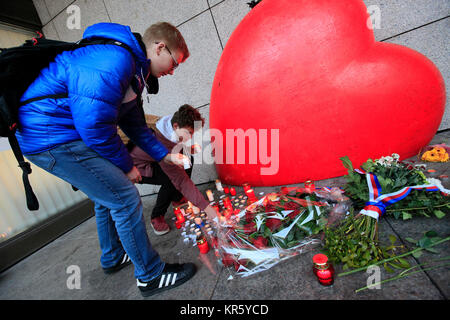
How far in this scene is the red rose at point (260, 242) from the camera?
1468 mm

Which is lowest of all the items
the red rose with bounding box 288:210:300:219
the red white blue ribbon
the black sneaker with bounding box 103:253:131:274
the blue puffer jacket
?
the black sneaker with bounding box 103:253:131:274

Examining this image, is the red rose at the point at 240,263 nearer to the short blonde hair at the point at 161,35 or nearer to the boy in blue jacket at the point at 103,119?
the boy in blue jacket at the point at 103,119


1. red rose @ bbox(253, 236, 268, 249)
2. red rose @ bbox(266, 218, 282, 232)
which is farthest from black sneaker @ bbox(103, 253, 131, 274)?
red rose @ bbox(266, 218, 282, 232)

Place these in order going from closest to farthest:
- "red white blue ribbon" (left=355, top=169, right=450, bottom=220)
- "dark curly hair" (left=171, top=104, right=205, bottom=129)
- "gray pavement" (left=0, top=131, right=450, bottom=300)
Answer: "gray pavement" (left=0, top=131, right=450, bottom=300), "red white blue ribbon" (left=355, top=169, right=450, bottom=220), "dark curly hair" (left=171, top=104, right=205, bottom=129)

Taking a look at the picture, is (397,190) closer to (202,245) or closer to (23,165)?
(202,245)

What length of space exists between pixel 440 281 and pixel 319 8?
2.17 metres

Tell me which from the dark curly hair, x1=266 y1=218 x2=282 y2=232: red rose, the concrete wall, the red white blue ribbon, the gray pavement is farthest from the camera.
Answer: the concrete wall

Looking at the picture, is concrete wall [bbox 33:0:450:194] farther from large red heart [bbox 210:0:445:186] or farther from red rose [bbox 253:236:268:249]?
red rose [bbox 253:236:268:249]

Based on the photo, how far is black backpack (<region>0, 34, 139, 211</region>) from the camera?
1.05m

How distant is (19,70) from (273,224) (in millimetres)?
1688

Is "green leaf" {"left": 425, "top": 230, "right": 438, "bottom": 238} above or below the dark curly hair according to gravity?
below

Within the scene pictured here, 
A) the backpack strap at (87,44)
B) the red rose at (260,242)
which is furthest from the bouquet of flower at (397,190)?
the backpack strap at (87,44)

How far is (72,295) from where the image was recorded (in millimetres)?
1749

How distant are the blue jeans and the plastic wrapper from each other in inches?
19.9
